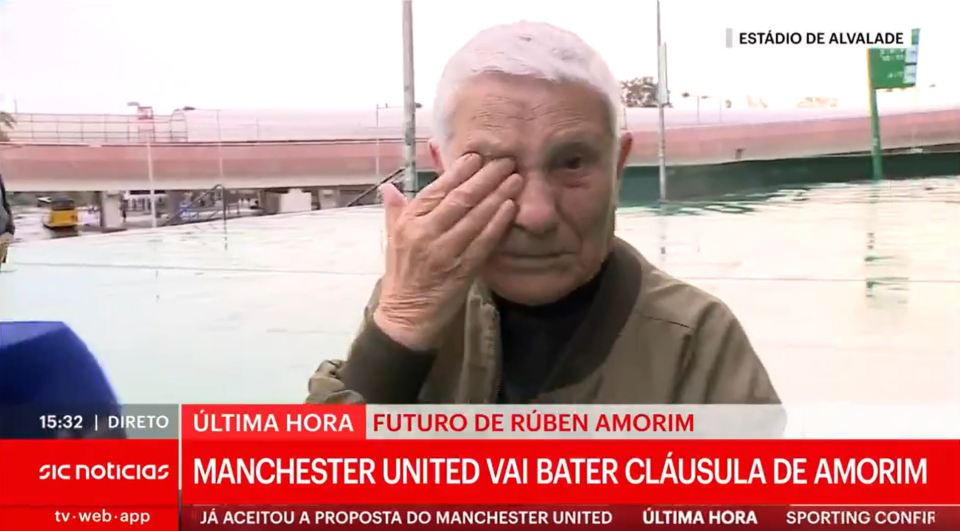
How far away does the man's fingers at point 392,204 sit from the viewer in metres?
1.38

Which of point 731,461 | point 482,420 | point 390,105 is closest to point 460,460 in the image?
point 482,420

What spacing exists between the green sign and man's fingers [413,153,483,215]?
756 mm

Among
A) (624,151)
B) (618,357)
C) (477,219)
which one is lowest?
(618,357)

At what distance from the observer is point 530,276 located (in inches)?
54.1

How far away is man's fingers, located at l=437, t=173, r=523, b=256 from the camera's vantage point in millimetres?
1319

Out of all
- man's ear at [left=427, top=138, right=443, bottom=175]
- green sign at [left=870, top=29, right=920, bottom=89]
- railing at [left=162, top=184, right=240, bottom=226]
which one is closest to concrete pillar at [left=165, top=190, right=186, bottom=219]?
railing at [left=162, top=184, right=240, bottom=226]

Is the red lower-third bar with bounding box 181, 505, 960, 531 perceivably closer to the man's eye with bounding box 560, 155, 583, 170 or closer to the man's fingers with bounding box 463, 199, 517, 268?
the man's fingers with bounding box 463, 199, 517, 268

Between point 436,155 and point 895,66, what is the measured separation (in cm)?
85

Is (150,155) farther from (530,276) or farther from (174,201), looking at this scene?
(530,276)

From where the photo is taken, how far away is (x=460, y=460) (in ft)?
4.83

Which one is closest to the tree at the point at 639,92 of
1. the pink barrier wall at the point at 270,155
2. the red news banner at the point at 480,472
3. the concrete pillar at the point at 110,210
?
the pink barrier wall at the point at 270,155

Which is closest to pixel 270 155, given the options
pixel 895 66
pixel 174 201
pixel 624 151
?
pixel 174 201

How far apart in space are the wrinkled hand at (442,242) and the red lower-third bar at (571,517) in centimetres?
→ 35

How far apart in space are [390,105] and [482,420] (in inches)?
23.4
